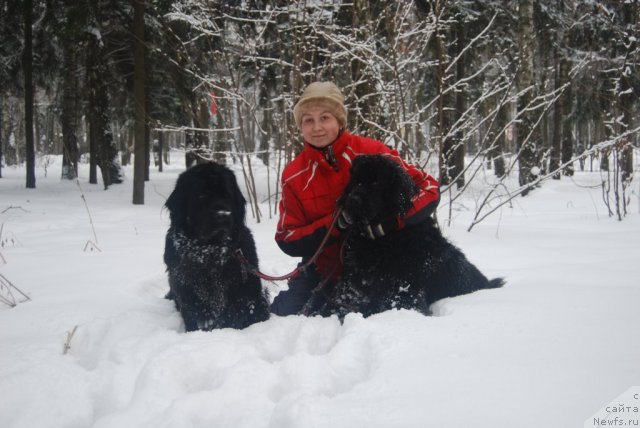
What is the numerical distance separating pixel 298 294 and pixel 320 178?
3.16 ft

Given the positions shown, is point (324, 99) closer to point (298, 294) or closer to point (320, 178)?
point (320, 178)

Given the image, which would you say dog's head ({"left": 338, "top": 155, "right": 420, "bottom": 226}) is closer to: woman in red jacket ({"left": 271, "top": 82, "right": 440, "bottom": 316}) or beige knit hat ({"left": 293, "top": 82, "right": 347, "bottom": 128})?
woman in red jacket ({"left": 271, "top": 82, "right": 440, "bottom": 316})

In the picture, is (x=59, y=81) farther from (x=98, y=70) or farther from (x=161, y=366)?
(x=161, y=366)

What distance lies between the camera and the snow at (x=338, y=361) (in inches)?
55.7

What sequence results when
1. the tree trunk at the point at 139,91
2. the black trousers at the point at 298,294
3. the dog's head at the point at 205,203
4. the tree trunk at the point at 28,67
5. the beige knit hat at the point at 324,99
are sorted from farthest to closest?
the tree trunk at the point at 28,67 → the tree trunk at the point at 139,91 → the black trousers at the point at 298,294 → the beige knit hat at the point at 324,99 → the dog's head at the point at 205,203

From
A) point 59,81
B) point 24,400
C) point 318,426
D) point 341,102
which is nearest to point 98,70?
point 59,81

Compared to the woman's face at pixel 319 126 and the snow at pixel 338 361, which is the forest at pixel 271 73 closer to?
the woman's face at pixel 319 126

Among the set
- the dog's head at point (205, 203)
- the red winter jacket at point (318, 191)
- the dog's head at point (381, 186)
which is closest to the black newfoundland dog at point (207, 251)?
the dog's head at point (205, 203)

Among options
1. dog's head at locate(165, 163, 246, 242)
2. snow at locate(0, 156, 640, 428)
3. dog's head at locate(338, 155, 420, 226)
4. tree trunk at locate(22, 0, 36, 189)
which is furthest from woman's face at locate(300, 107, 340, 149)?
tree trunk at locate(22, 0, 36, 189)

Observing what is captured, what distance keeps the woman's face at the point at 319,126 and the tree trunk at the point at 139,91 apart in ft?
25.7

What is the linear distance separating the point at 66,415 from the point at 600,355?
2.19 m

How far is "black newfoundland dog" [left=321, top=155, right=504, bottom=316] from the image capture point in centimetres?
270

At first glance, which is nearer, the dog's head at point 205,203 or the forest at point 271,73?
→ the dog's head at point 205,203

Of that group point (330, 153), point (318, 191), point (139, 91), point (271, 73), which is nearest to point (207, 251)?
point (318, 191)
